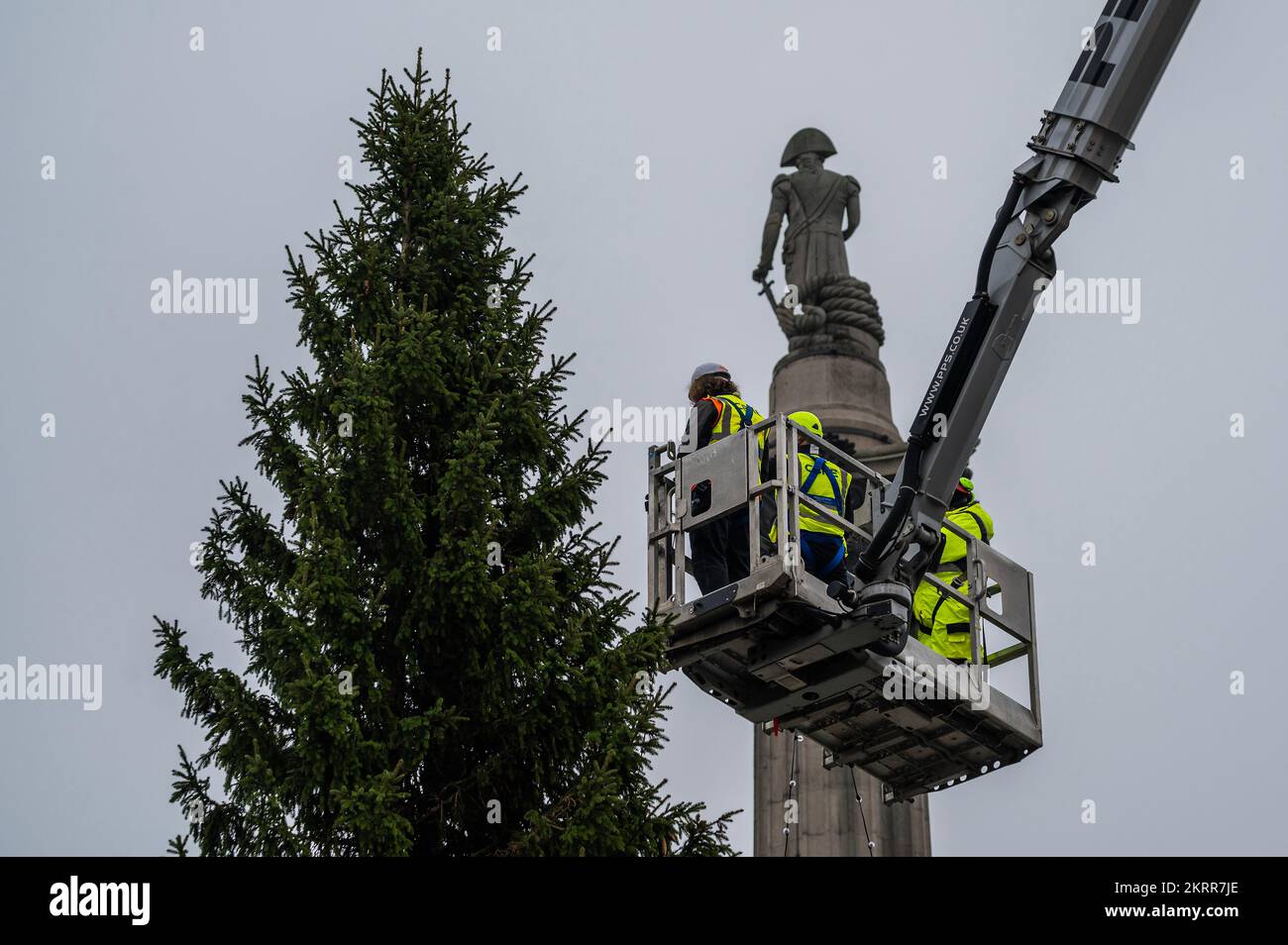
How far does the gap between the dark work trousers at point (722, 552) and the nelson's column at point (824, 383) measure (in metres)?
4.67

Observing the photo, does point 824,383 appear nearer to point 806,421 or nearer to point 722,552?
point 806,421

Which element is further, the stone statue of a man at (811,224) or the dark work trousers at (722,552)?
the stone statue of a man at (811,224)

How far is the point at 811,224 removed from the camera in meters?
26.1

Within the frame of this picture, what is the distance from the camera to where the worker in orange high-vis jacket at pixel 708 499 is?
16.0 meters

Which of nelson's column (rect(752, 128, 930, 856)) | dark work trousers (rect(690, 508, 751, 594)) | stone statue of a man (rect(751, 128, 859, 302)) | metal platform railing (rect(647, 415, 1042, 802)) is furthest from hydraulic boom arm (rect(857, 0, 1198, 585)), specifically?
stone statue of a man (rect(751, 128, 859, 302))

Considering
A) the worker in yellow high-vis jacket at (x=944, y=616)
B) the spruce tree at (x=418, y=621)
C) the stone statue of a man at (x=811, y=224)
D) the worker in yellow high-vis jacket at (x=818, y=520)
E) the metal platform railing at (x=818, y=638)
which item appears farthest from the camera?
the stone statue of a man at (x=811, y=224)

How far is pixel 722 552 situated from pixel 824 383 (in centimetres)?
873

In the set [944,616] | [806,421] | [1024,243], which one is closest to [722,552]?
[806,421]

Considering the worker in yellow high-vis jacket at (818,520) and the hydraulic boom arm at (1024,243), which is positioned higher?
the hydraulic boom arm at (1024,243)

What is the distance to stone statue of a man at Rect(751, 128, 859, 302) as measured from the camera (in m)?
25.8

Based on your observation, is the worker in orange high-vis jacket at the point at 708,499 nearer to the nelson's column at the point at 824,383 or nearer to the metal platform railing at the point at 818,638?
the metal platform railing at the point at 818,638

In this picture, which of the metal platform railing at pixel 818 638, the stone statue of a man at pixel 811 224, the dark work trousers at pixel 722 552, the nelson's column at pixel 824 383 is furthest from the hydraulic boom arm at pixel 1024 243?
the stone statue of a man at pixel 811 224

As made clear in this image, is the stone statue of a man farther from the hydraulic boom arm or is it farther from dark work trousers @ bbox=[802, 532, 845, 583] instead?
dark work trousers @ bbox=[802, 532, 845, 583]
